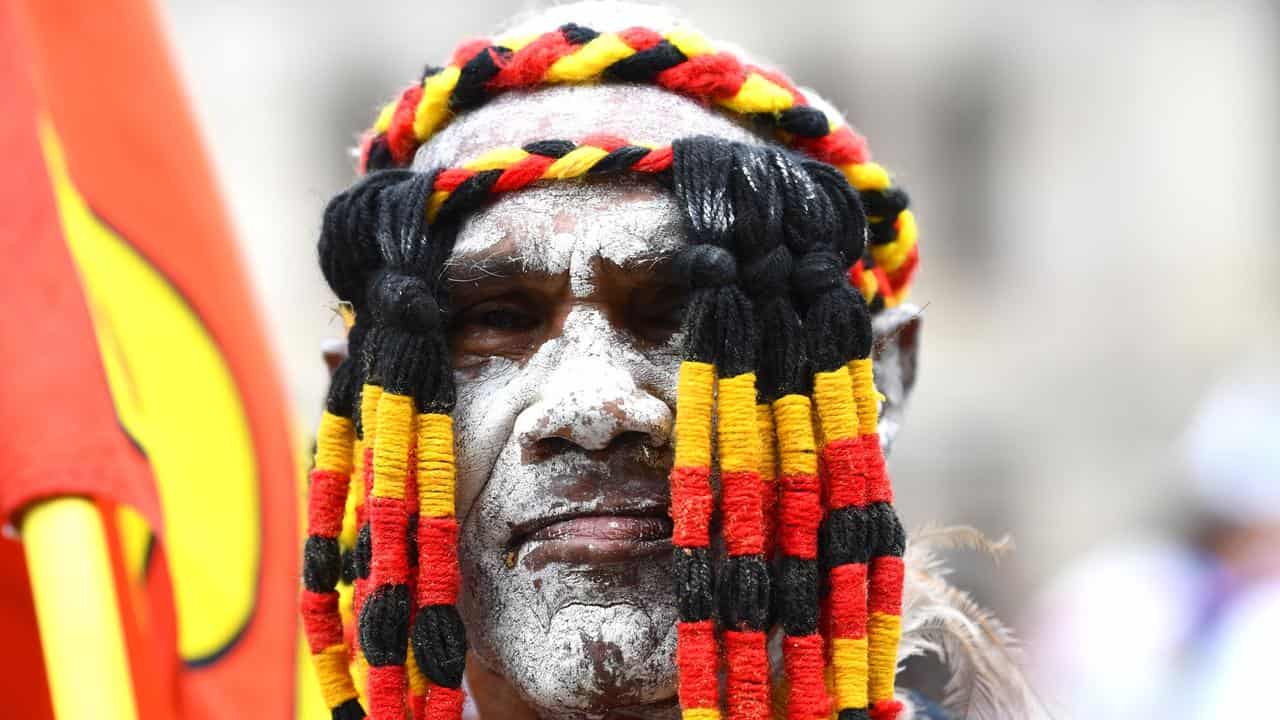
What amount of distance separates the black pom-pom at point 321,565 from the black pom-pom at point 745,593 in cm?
67

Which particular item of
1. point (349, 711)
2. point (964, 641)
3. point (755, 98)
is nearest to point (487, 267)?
point (755, 98)

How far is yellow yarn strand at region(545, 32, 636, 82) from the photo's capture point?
6.86 feet

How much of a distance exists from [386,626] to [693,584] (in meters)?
0.46

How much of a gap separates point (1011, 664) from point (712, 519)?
0.84 metres

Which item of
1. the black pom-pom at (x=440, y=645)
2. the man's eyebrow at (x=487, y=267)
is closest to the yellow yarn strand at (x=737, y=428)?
the man's eyebrow at (x=487, y=267)

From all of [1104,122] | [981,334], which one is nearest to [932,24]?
[1104,122]

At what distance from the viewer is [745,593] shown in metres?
1.78

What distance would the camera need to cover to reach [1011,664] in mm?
2385

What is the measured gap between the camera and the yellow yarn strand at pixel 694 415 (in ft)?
5.95

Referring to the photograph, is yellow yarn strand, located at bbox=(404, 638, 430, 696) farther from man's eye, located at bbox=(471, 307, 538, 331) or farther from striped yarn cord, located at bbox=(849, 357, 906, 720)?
striped yarn cord, located at bbox=(849, 357, 906, 720)

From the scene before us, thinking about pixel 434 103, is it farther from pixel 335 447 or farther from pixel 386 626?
pixel 386 626

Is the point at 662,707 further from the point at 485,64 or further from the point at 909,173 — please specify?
the point at 909,173

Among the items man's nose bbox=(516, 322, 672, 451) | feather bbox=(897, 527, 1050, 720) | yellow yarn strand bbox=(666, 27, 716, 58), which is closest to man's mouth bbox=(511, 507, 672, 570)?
man's nose bbox=(516, 322, 672, 451)

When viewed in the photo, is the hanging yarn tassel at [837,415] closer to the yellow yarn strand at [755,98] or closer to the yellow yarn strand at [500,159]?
the yellow yarn strand at [755,98]
